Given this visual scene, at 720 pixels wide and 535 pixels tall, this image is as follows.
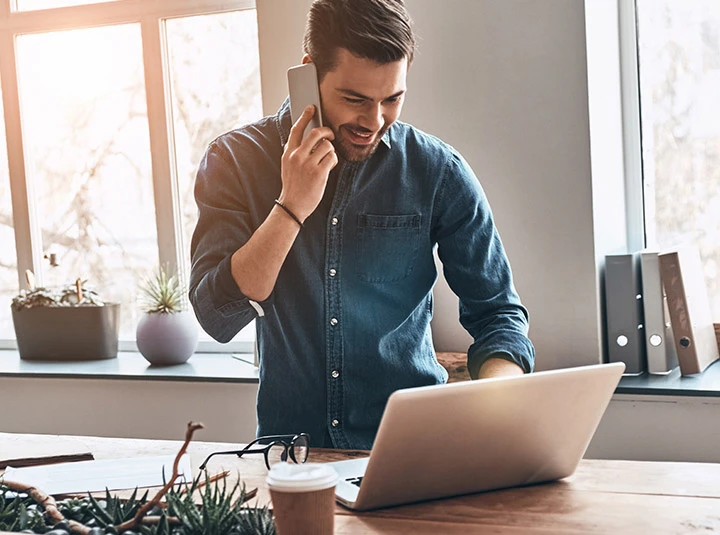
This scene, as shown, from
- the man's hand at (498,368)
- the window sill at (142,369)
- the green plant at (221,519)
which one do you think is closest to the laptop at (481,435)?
the green plant at (221,519)

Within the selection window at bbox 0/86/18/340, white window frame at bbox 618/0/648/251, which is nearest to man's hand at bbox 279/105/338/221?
white window frame at bbox 618/0/648/251

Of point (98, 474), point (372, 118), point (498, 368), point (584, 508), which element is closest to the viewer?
point (584, 508)

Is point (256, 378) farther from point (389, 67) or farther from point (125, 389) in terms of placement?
point (389, 67)

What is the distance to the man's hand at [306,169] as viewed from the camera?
1.70 metres

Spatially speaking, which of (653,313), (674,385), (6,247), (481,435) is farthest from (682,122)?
(6,247)

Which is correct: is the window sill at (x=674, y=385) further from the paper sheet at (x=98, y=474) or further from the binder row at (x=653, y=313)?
the paper sheet at (x=98, y=474)

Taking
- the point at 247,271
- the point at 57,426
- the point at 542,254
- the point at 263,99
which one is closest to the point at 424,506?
the point at 247,271

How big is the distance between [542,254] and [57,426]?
6.37 ft

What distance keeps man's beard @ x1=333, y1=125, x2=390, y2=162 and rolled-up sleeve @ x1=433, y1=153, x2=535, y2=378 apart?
0.18m

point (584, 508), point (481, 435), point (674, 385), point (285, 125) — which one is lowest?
point (674, 385)

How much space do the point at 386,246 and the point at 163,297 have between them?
5.53ft

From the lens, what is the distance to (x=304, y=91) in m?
1.83

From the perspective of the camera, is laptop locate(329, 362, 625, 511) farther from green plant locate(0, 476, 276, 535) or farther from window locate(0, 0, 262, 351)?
window locate(0, 0, 262, 351)

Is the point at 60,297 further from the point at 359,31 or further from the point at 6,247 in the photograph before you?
the point at 359,31
